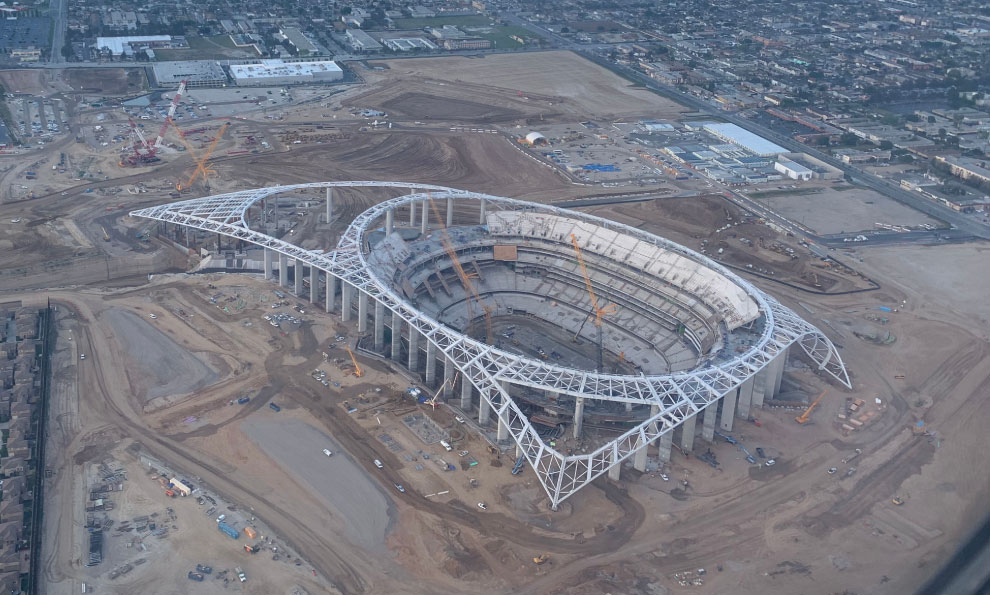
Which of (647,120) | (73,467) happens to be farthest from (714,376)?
(647,120)

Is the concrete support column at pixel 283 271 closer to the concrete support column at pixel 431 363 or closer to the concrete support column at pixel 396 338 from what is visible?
the concrete support column at pixel 396 338

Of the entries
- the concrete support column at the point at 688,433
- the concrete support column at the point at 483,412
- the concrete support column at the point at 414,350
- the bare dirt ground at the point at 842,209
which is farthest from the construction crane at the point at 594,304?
the bare dirt ground at the point at 842,209

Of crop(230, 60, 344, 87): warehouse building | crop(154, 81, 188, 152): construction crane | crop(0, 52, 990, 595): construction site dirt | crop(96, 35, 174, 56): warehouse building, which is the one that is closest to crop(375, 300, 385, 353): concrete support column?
crop(0, 52, 990, 595): construction site dirt

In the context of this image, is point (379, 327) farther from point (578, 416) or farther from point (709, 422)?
point (709, 422)

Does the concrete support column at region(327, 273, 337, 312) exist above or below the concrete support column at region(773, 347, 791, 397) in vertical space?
below

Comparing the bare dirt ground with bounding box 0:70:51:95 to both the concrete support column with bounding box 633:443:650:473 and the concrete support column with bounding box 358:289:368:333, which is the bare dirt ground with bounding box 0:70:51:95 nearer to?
the concrete support column with bounding box 358:289:368:333

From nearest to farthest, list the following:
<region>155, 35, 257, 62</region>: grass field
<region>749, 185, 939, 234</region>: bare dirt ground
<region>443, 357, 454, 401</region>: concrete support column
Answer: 1. <region>443, 357, 454, 401</region>: concrete support column
2. <region>749, 185, 939, 234</region>: bare dirt ground
3. <region>155, 35, 257, 62</region>: grass field

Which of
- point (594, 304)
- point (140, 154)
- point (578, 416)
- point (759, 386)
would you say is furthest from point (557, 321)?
point (140, 154)
